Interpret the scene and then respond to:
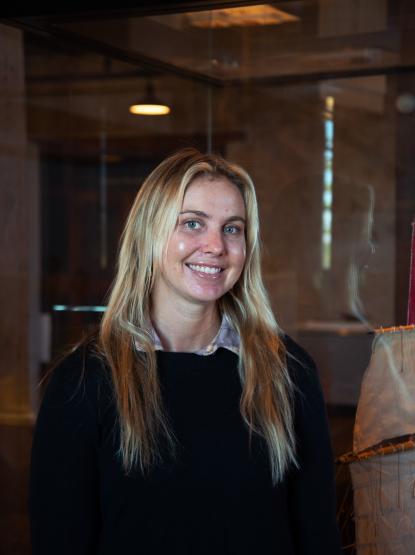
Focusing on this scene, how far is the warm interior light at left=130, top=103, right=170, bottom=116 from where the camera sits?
6254mm

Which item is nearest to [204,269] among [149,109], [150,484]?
[150,484]

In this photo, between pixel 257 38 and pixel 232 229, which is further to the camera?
pixel 257 38

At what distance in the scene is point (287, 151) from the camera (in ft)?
13.7

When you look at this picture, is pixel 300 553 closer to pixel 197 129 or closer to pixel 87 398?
pixel 87 398

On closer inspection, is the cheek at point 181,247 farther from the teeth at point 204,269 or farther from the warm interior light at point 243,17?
the warm interior light at point 243,17

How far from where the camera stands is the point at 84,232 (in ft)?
24.2

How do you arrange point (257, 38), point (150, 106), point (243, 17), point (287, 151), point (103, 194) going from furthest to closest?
point (103, 194) < point (150, 106) < point (287, 151) < point (257, 38) < point (243, 17)

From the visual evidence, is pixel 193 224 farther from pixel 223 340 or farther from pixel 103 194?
pixel 103 194

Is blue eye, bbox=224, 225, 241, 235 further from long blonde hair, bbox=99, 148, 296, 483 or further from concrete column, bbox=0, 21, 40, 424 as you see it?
concrete column, bbox=0, 21, 40, 424

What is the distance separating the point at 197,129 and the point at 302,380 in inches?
169

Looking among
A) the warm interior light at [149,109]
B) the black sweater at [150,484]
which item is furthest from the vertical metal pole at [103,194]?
the black sweater at [150,484]

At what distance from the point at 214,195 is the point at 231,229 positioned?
8cm

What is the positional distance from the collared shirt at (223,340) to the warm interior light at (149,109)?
4.43 metres

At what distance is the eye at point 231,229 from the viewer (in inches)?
71.9
